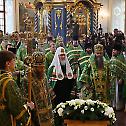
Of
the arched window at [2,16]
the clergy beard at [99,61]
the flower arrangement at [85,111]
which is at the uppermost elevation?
the arched window at [2,16]

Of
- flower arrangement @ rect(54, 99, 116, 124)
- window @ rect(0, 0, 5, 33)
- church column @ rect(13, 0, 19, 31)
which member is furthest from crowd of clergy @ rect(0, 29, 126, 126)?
church column @ rect(13, 0, 19, 31)

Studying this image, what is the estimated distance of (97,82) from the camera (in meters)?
7.86

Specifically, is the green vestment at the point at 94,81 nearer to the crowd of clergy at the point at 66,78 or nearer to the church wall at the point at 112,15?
the crowd of clergy at the point at 66,78

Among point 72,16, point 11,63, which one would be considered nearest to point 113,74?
point 11,63

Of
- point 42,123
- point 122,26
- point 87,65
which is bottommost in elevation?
point 42,123

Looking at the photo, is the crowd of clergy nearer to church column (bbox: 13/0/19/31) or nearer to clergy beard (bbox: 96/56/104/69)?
clergy beard (bbox: 96/56/104/69)

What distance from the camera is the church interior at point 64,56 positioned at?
202 inches

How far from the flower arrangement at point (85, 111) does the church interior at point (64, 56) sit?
2cm

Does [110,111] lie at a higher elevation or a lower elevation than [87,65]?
lower

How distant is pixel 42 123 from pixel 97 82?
2.97 m

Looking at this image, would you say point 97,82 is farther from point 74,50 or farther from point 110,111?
point 74,50

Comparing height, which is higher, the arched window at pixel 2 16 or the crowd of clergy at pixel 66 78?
the arched window at pixel 2 16

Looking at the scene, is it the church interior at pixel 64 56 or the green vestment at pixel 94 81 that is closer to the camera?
the church interior at pixel 64 56

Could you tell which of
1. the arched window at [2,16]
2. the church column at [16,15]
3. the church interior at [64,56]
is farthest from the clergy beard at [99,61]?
the church column at [16,15]
